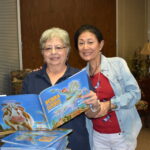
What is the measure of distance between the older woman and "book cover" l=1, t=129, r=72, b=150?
0.23m

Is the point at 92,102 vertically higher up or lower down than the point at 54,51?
lower down

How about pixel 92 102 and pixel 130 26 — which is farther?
pixel 130 26

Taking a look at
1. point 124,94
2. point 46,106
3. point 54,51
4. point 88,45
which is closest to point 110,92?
point 124,94

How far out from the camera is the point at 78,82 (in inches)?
50.1

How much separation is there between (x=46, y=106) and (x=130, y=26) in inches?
189

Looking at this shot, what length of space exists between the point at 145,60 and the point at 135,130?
3696mm

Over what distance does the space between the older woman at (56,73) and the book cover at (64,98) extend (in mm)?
187

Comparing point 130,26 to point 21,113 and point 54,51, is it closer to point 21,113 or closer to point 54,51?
point 54,51

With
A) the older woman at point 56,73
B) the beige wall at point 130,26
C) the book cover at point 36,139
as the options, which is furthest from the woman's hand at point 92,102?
the beige wall at point 130,26

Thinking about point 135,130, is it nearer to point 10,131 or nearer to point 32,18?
point 10,131

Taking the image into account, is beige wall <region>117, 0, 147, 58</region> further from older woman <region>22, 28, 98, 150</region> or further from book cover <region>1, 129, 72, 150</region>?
book cover <region>1, 129, 72, 150</region>

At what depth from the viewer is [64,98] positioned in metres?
1.28

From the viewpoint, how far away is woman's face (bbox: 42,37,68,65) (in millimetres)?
1476

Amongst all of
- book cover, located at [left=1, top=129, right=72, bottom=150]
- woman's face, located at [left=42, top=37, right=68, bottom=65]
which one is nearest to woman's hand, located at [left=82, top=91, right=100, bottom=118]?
book cover, located at [left=1, top=129, right=72, bottom=150]
